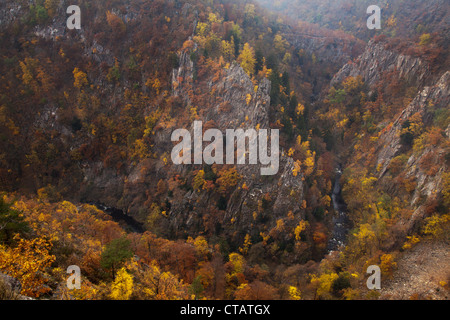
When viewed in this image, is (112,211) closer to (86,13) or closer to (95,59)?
(95,59)

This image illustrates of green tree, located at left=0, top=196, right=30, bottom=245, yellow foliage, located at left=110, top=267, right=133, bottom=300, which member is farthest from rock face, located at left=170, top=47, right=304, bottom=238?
green tree, located at left=0, top=196, right=30, bottom=245

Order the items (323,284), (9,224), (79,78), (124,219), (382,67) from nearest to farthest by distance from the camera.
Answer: (9,224) < (323,284) < (124,219) < (79,78) < (382,67)

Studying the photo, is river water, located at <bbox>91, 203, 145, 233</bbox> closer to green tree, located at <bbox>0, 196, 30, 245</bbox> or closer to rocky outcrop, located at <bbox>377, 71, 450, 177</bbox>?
green tree, located at <bbox>0, 196, 30, 245</bbox>

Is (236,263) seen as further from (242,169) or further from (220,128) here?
(220,128)

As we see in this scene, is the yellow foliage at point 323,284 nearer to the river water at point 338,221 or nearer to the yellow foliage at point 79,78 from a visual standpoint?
the river water at point 338,221

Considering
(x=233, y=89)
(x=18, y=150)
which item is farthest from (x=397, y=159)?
(x=18, y=150)

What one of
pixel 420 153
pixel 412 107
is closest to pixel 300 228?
pixel 420 153
